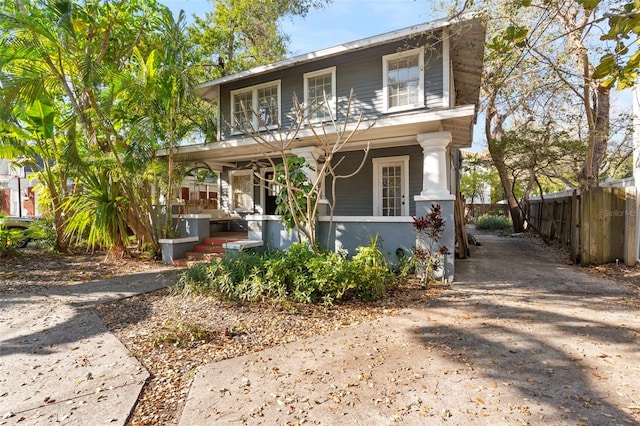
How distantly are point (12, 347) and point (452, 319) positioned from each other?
4.88 m

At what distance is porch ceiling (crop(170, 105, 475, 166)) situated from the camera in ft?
20.3

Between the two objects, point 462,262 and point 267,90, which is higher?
point 267,90

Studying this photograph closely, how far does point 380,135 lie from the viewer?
7.54 meters

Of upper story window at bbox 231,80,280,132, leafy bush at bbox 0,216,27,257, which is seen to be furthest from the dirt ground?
upper story window at bbox 231,80,280,132

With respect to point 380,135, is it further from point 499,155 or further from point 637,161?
point 499,155

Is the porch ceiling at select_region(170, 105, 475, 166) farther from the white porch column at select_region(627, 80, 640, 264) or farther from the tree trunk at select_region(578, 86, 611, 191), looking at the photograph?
the white porch column at select_region(627, 80, 640, 264)

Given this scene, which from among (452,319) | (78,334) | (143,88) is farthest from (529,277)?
(143,88)

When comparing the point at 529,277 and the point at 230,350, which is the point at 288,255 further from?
the point at 529,277

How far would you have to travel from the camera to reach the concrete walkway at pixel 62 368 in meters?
2.32

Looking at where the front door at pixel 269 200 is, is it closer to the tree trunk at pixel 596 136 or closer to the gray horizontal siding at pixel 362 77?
the gray horizontal siding at pixel 362 77

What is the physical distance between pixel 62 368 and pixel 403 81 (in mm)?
8230

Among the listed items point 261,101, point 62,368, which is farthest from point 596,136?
point 62,368

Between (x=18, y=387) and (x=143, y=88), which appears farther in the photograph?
(x=143, y=88)

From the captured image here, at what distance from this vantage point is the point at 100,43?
8727mm
